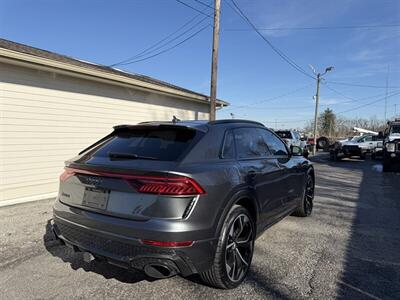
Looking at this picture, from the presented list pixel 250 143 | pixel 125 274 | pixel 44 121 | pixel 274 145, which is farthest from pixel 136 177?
pixel 44 121

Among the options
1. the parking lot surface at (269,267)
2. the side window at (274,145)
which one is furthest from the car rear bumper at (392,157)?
the side window at (274,145)

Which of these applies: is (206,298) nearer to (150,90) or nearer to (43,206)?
(43,206)

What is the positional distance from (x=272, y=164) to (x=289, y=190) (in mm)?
758

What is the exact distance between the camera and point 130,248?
2.78 metres

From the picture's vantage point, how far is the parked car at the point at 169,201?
8.98 feet

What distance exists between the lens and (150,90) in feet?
32.9

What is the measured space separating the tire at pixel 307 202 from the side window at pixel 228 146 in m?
2.57

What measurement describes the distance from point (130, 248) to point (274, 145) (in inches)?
112

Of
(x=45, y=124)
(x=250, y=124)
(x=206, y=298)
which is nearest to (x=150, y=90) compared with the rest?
(x=45, y=124)

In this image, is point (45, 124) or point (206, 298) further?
point (45, 124)

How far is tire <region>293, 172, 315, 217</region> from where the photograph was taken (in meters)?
5.82

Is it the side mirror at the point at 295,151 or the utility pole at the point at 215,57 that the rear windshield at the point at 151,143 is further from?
the utility pole at the point at 215,57

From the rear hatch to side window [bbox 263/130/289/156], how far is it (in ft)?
5.62

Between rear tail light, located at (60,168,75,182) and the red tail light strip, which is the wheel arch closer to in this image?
the red tail light strip
